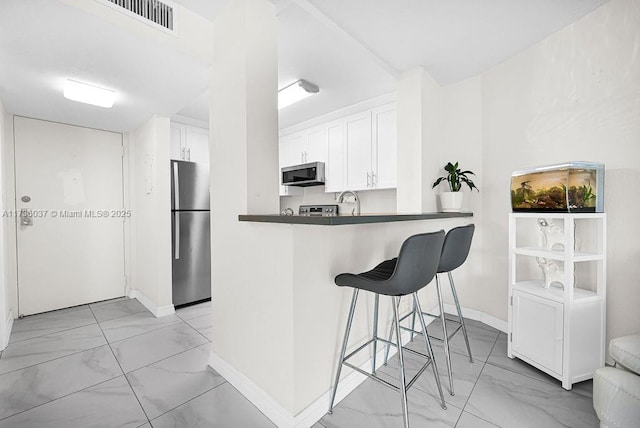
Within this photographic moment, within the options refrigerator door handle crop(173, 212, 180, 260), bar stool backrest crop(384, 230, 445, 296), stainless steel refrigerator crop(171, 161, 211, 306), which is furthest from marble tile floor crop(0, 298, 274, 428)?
bar stool backrest crop(384, 230, 445, 296)

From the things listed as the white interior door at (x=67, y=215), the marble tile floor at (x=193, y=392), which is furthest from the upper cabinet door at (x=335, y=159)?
the white interior door at (x=67, y=215)

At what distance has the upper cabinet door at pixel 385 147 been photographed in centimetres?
305

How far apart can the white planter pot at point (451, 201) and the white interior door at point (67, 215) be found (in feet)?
12.4

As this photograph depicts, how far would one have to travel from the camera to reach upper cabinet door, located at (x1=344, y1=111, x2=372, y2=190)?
3.26m

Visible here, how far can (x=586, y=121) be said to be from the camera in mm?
1890

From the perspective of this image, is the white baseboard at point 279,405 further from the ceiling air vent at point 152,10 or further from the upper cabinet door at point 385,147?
the ceiling air vent at point 152,10

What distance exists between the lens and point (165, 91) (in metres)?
2.45

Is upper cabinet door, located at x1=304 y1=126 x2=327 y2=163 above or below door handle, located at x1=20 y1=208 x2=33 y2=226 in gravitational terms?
above

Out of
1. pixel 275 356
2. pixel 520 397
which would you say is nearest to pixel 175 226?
pixel 275 356

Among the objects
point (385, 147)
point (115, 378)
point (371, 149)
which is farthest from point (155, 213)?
point (385, 147)

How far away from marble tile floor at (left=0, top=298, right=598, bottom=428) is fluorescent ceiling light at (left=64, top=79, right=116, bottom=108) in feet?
6.69

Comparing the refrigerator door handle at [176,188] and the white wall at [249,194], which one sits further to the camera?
the refrigerator door handle at [176,188]

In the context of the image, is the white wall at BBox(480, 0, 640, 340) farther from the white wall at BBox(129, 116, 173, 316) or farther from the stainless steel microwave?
the white wall at BBox(129, 116, 173, 316)

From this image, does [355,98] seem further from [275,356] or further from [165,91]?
[275,356]
